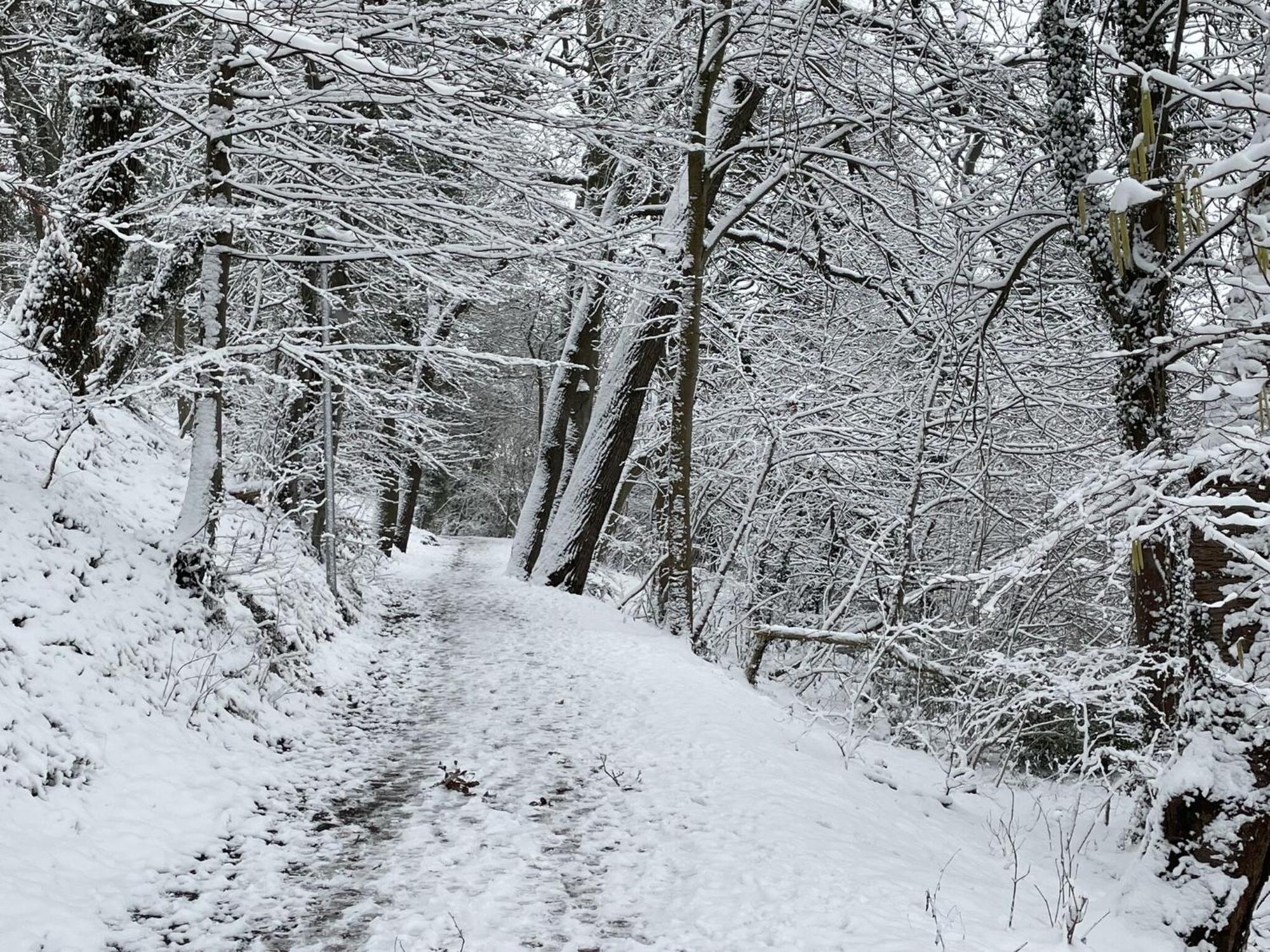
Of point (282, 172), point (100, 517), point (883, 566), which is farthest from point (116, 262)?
point (883, 566)

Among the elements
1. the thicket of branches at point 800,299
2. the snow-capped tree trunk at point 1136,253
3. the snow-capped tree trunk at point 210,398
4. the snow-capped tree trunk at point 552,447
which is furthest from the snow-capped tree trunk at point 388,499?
the snow-capped tree trunk at point 1136,253

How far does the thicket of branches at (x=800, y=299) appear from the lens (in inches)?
166

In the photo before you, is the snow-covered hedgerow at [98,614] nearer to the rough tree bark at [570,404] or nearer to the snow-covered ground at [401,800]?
the snow-covered ground at [401,800]

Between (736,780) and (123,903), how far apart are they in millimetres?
3644

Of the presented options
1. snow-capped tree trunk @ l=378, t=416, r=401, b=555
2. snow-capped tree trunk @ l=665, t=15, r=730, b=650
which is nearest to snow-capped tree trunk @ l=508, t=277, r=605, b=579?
snow-capped tree trunk @ l=378, t=416, r=401, b=555

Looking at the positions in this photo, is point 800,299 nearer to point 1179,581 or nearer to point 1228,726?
point 1179,581

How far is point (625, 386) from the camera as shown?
12.9 m

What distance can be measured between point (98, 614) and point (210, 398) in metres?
1.99

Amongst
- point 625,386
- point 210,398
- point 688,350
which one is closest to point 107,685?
point 210,398

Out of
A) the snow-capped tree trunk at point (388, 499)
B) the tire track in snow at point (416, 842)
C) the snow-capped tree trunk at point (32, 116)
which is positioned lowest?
the tire track in snow at point (416, 842)

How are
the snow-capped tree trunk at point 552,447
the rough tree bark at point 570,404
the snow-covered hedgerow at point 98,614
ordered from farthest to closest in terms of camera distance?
the snow-capped tree trunk at point 552,447 < the rough tree bark at point 570,404 < the snow-covered hedgerow at point 98,614

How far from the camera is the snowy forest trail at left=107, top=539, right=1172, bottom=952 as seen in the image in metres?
3.90

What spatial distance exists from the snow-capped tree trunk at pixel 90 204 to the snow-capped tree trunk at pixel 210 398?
811 mm

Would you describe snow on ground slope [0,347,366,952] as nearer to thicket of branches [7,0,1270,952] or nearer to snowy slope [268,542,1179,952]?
thicket of branches [7,0,1270,952]
